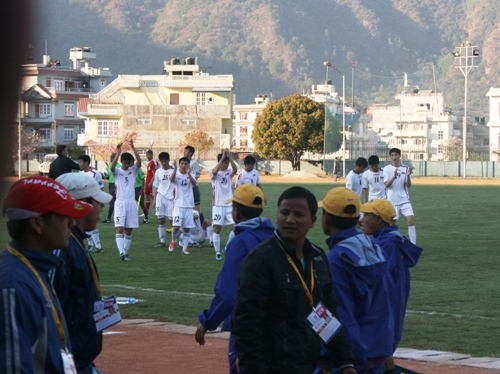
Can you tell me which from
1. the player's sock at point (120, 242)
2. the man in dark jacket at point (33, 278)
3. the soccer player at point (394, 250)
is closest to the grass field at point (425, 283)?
the player's sock at point (120, 242)

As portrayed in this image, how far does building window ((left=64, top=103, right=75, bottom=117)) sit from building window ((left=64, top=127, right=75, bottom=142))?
5.96ft

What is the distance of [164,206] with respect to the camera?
Result: 22.5 metres

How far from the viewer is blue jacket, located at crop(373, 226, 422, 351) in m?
7.06

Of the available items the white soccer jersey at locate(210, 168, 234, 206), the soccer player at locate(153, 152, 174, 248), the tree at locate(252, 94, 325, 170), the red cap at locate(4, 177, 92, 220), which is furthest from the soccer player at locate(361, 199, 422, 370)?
the tree at locate(252, 94, 325, 170)

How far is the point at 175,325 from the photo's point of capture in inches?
460

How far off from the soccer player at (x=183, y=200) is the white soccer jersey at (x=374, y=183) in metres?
4.75

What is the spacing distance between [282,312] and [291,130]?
97.0m

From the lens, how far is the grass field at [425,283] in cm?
1126

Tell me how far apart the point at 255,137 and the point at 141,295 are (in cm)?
9107

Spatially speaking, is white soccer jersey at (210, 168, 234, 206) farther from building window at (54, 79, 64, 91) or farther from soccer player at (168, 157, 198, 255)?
building window at (54, 79, 64, 91)

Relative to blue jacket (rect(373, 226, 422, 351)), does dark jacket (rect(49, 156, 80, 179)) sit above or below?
above

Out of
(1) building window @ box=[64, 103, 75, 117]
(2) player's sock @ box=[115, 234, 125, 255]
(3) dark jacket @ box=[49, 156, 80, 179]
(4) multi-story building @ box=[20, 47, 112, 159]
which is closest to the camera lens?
(3) dark jacket @ box=[49, 156, 80, 179]

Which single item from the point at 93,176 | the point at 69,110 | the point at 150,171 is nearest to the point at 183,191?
the point at 93,176

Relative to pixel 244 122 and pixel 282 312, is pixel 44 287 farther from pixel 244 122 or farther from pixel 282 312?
pixel 244 122
